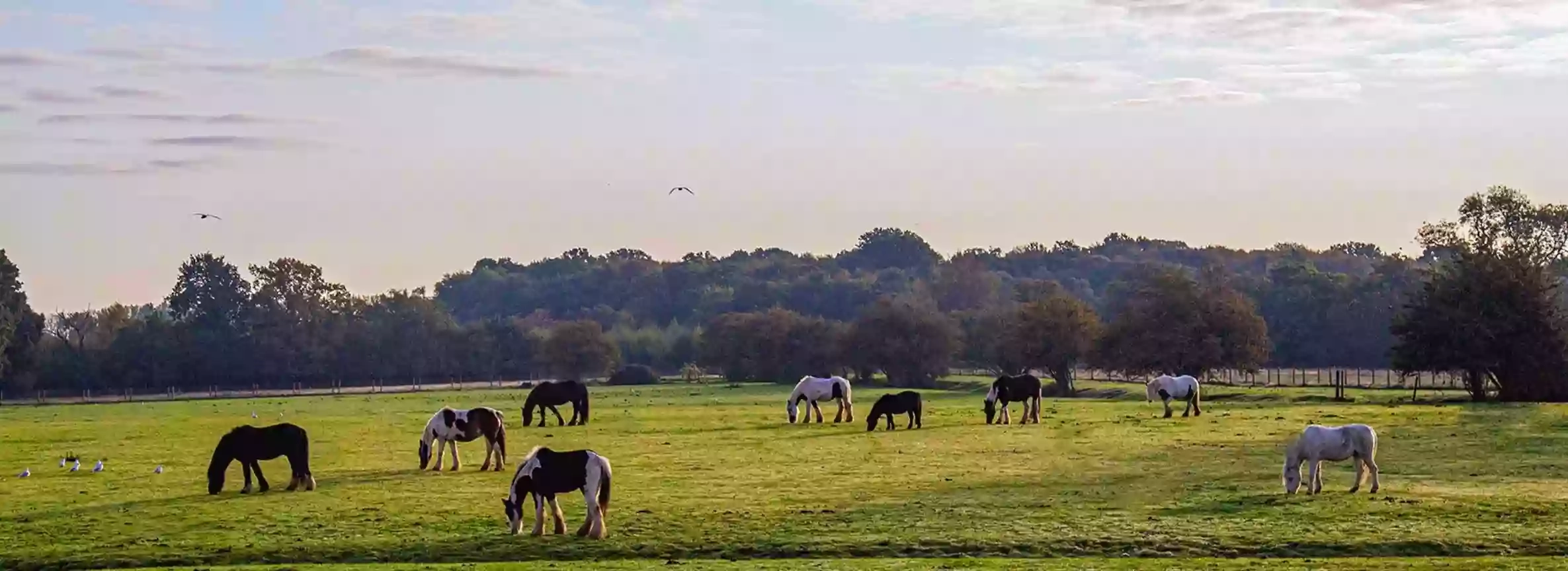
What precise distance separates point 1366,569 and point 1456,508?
17.4ft

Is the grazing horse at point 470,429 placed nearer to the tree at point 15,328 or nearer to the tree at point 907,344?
the tree at point 907,344

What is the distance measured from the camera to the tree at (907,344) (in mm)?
92375

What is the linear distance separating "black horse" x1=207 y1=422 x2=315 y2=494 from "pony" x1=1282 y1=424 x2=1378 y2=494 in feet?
49.6

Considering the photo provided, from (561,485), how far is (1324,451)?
11.3 meters

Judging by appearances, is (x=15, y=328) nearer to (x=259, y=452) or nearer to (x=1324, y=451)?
(x=259, y=452)

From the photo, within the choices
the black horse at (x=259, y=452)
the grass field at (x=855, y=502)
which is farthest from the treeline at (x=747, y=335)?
the black horse at (x=259, y=452)

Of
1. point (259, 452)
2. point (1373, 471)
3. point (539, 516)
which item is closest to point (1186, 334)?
point (1373, 471)

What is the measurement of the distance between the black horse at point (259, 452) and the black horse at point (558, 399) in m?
17.6

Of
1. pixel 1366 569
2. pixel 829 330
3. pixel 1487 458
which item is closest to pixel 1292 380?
pixel 829 330

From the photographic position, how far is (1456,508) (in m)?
22.5

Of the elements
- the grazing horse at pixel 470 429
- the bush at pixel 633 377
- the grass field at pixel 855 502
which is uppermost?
the bush at pixel 633 377

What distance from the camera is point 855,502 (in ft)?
79.1

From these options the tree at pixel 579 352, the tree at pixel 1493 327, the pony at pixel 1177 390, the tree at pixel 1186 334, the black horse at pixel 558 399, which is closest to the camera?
the black horse at pixel 558 399

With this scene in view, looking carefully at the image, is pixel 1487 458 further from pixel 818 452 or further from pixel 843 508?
pixel 843 508
